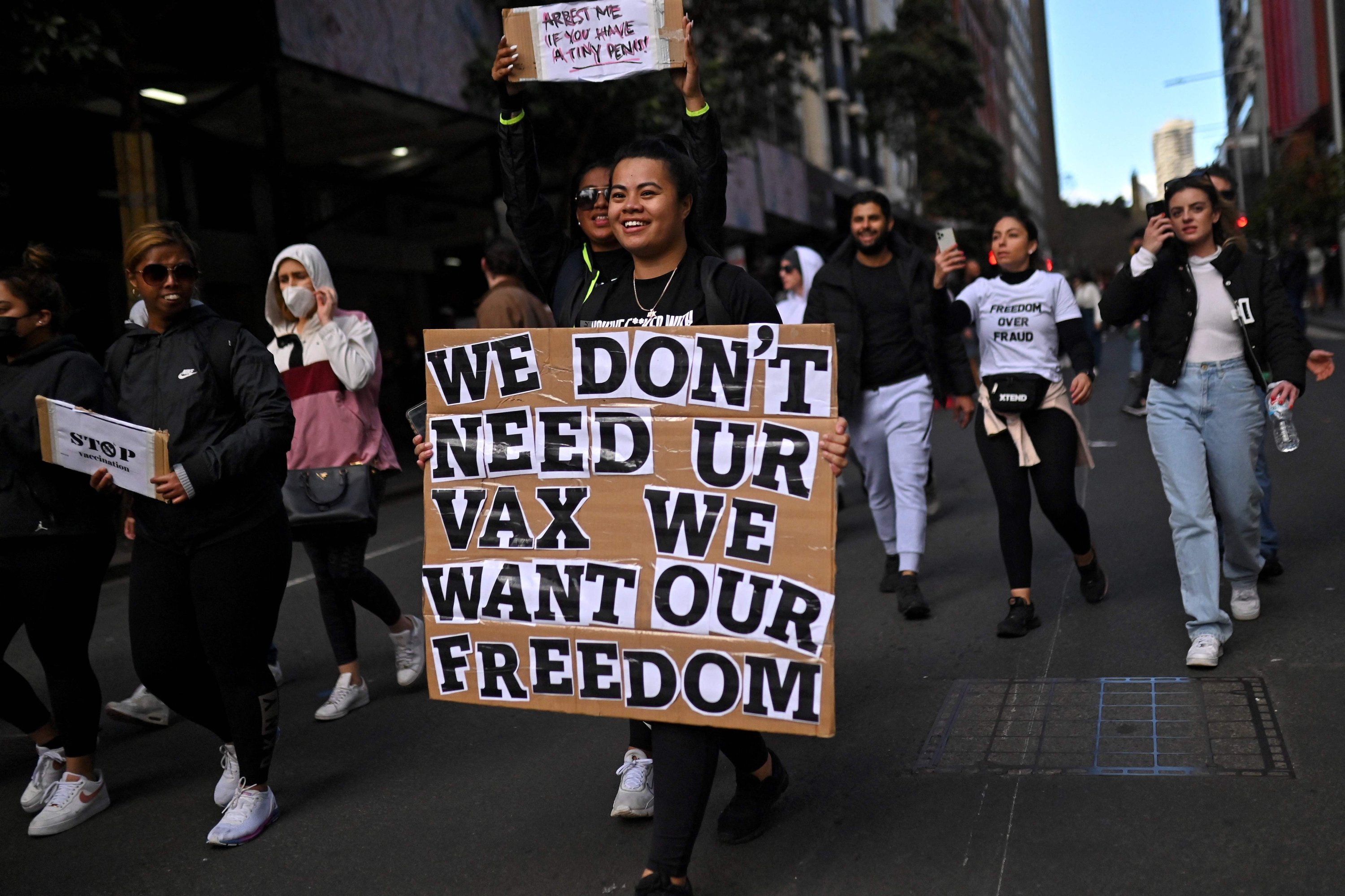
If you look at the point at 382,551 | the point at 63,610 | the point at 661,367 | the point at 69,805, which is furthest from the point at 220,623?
the point at 382,551

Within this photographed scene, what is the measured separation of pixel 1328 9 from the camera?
27828 millimetres

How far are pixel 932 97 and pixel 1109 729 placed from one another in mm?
33003

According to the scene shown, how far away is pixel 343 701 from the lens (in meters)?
5.35

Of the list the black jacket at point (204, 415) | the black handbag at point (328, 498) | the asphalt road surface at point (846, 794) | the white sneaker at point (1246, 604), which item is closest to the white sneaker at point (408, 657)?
the asphalt road surface at point (846, 794)

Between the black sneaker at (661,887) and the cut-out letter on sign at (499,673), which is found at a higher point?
the cut-out letter on sign at (499,673)

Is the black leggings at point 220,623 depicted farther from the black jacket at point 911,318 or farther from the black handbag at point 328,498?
the black jacket at point 911,318

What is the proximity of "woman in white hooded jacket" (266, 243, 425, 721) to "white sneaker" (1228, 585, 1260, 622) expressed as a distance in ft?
11.8

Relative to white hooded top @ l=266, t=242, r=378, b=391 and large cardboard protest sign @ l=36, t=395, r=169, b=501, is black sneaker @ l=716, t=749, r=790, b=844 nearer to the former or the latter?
large cardboard protest sign @ l=36, t=395, r=169, b=501

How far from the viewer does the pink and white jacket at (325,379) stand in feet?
17.0

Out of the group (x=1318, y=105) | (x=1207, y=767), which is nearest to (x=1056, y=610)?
(x=1207, y=767)

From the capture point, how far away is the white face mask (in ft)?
16.8


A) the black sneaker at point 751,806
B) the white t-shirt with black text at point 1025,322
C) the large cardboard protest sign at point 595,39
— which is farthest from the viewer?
the white t-shirt with black text at point 1025,322

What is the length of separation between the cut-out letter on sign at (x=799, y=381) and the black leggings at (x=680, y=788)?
83 centimetres

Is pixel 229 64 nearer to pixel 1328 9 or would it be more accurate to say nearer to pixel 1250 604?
pixel 1250 604
